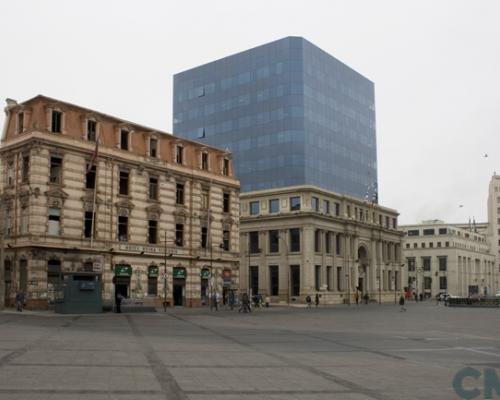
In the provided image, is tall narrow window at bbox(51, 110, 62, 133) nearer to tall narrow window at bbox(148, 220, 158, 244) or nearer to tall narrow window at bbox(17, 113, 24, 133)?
tall narrow window at bbox(17, 113, 24, 133)

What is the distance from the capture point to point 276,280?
3743 inches

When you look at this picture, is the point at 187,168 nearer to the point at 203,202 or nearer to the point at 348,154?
the point at 203,202

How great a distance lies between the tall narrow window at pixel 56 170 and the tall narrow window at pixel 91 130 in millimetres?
4229

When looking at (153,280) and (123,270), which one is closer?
(123,270)

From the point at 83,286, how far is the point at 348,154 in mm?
77159

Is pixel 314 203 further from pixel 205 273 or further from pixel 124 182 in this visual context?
pixel 124 182

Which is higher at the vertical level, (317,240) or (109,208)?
(109,208)

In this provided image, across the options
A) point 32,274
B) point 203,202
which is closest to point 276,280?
point 203,202

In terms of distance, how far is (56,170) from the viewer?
2159 inches

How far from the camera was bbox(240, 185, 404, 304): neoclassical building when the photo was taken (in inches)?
3629

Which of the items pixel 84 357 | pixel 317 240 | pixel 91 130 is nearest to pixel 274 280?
pixel 317 240

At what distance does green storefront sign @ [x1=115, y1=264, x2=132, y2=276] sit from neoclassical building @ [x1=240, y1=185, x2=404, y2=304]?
1260 inches

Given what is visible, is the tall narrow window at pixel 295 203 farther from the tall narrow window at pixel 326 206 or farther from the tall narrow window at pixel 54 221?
the tall narrow window at pixel 54 221

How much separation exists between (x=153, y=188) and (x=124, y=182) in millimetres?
3808
